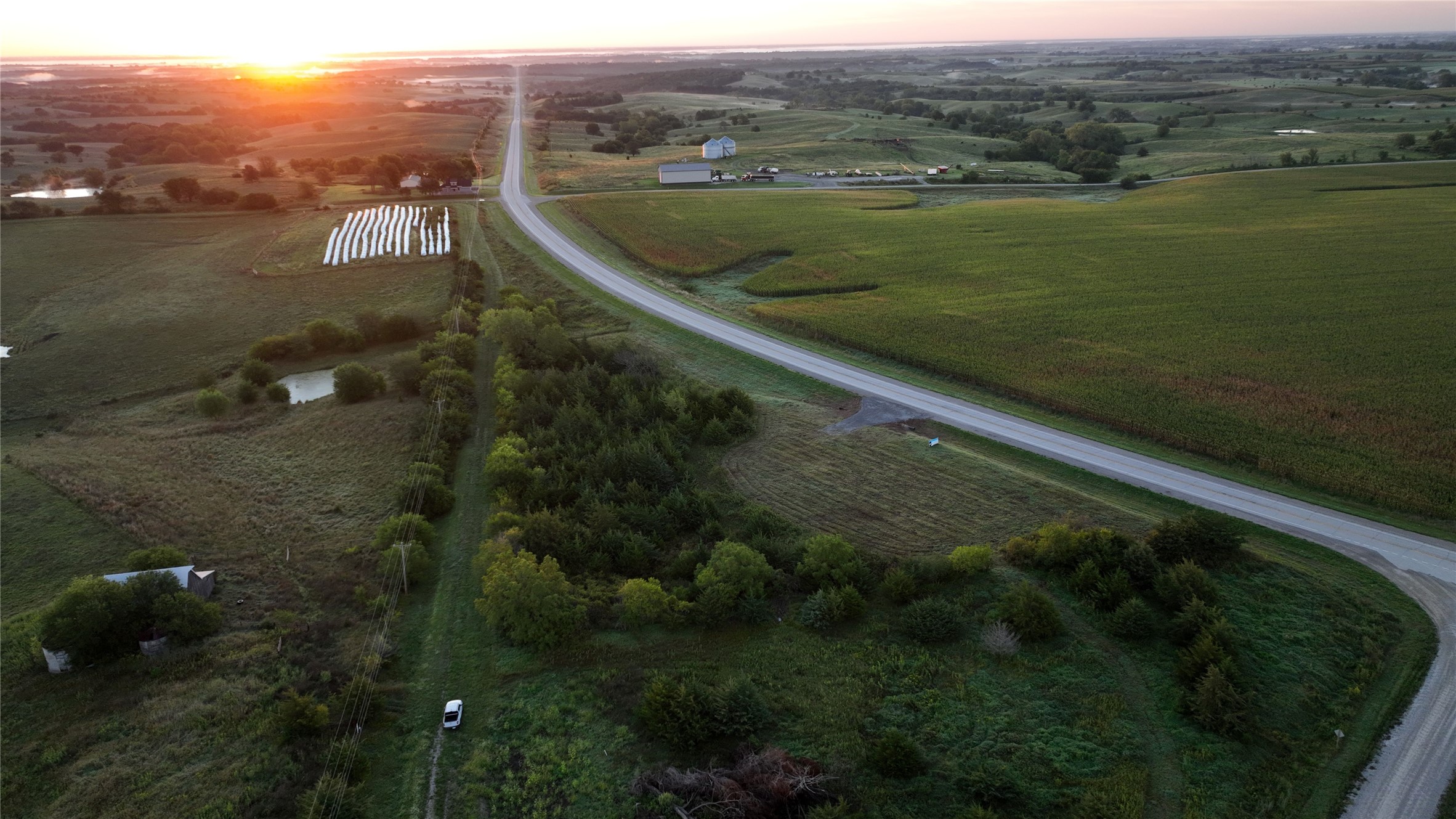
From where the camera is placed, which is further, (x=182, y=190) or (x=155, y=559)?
(x=182, y=190)

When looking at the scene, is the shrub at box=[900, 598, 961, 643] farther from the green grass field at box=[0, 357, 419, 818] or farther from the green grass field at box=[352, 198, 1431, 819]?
the green grass field at box=[0, 357, 419, 818]

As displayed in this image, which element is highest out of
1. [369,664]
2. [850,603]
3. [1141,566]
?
[1141,566]

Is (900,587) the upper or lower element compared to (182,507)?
upper

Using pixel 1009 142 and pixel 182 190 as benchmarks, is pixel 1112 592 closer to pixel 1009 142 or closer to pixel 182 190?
pixel 182 190

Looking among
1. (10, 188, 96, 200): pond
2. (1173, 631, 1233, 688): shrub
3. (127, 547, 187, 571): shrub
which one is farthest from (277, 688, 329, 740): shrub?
(10, 188, 96, 200): pond

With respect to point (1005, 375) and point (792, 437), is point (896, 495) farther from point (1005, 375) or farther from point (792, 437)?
point (1005, 375)

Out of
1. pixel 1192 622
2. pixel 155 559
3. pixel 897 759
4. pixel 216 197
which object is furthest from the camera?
pixel 216 197

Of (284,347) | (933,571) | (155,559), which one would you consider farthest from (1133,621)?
(284,347)

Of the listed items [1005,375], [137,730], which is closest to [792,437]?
[1005,375]

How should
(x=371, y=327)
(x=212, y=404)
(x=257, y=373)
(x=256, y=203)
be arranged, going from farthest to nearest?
(x=256, y=203) → (x=371, y=327) → (x=257, y=373) → (x=212, y=404)
